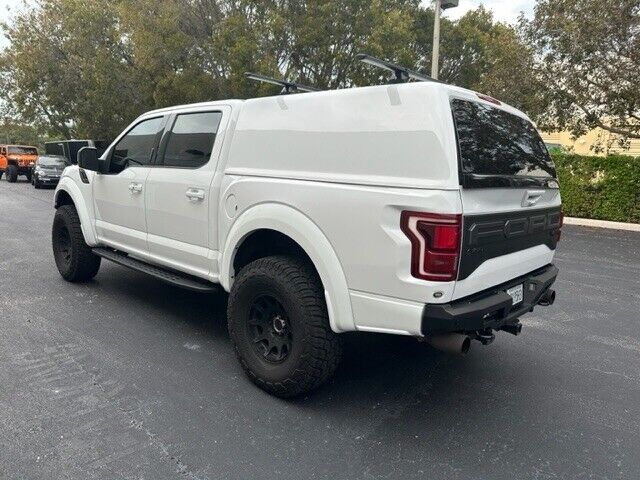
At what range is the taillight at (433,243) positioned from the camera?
2459mm

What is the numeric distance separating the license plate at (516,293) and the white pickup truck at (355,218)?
0.07ft

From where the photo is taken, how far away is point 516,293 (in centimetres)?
307

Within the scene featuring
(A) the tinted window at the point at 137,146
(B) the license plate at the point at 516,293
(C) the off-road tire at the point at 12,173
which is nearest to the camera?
(B) the license plate at the point at 516,293

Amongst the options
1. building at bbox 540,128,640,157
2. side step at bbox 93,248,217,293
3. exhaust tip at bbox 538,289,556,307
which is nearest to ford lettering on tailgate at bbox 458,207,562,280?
exhaust tip at bbox 538,289,556,307

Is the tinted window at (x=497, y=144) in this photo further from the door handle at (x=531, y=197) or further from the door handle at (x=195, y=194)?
the door handle at (x=195, y=194)

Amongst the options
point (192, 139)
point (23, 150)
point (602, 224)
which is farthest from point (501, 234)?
point (23, 150)

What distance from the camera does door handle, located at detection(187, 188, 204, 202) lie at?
3684 mm

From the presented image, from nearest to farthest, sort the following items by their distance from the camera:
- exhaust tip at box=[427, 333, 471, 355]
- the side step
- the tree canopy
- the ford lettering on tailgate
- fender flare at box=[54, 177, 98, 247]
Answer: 1. the ford lettering on tailgate
2. exhaust tip at box=[427, 333, 471, 355]
3. the side step
4. fender flare at box=[54, 177, 98, 247]
5. the tree canopy

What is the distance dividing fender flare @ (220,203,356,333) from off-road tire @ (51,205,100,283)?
2.83 meters

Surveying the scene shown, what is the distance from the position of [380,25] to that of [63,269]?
14209mm

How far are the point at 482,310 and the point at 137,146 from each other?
351 centimetres

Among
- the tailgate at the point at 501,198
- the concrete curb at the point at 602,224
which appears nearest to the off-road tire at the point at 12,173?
the concrete curb at the point at 602,224

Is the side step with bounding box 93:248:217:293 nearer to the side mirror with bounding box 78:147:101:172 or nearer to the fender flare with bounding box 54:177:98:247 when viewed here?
the fender flare with bounding box 54:177:98:247

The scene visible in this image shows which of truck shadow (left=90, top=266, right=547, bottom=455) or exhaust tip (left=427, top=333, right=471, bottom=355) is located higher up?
exhaust tip (left=427, top=333, right=471, bottom=355)
